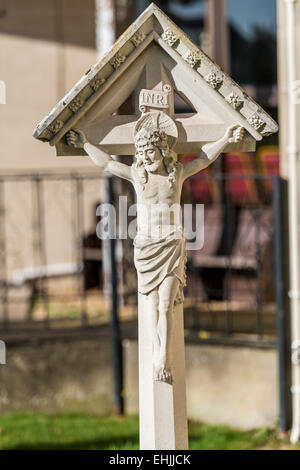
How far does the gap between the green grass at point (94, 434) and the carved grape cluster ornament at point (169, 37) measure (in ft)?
9.89

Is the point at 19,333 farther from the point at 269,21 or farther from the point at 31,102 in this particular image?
the point at 269,21

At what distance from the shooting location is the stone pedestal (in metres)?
3.62

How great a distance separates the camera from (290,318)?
567 cm

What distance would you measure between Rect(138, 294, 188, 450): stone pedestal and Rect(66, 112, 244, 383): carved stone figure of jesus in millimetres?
44

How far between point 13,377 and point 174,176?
3.45m

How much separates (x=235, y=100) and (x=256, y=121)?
131 mm

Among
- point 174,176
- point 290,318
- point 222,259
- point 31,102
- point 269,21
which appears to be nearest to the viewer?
point 174,176

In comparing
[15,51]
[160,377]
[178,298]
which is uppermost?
[15,51]

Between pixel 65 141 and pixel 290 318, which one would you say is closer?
pixel 65 141

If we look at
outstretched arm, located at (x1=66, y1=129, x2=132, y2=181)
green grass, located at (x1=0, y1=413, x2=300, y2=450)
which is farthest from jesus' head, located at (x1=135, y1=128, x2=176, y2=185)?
green grass, located at (x1=0, y1=413, x2=300, y2=450)

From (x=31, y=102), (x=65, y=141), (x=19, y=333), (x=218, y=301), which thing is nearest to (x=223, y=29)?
(x=31, y=102)

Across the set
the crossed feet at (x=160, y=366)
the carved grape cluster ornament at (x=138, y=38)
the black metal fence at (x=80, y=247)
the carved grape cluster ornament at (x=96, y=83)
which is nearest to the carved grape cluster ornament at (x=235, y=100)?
the carved grape cluster ornament at (x=138, y=38)

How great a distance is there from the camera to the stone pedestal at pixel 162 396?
3.62 metres

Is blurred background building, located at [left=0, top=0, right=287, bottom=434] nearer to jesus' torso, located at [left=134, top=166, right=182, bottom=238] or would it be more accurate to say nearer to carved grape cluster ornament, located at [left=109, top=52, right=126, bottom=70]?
jesus' torso, located at [left=134, top=166, right=182, bottom=238]
